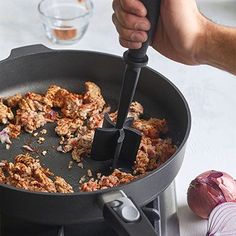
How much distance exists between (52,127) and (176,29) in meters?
0.31

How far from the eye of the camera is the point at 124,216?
2.38 feet

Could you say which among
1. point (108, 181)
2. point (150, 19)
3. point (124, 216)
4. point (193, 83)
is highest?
point (150, 19)

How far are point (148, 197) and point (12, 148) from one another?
0.32 meters

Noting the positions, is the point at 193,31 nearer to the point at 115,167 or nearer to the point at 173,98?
the point at 173,98

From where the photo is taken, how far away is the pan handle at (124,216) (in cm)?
72

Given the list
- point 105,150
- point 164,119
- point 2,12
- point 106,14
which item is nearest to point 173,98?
point 164,119

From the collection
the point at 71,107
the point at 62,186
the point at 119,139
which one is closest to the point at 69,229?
the point at 62,186

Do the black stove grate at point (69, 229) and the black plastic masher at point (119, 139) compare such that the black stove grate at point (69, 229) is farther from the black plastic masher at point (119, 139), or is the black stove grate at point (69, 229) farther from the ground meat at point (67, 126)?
the ground meat at point (67, 126)

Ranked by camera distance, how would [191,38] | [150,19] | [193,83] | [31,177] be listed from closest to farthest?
[150,19] → [31,177] → [191,38] → [193,83]

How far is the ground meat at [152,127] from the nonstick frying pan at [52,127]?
20 millimetres

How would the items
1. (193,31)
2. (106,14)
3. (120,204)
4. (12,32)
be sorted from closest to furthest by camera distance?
1. (120,204)
2. (193,31)
3. (12,32)
4. (106,14)

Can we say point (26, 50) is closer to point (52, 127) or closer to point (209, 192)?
point (52, 127)

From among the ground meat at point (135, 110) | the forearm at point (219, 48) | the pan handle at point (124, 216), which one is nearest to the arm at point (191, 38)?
the forearm at point (219, 48)

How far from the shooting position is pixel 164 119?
1.10 metres
